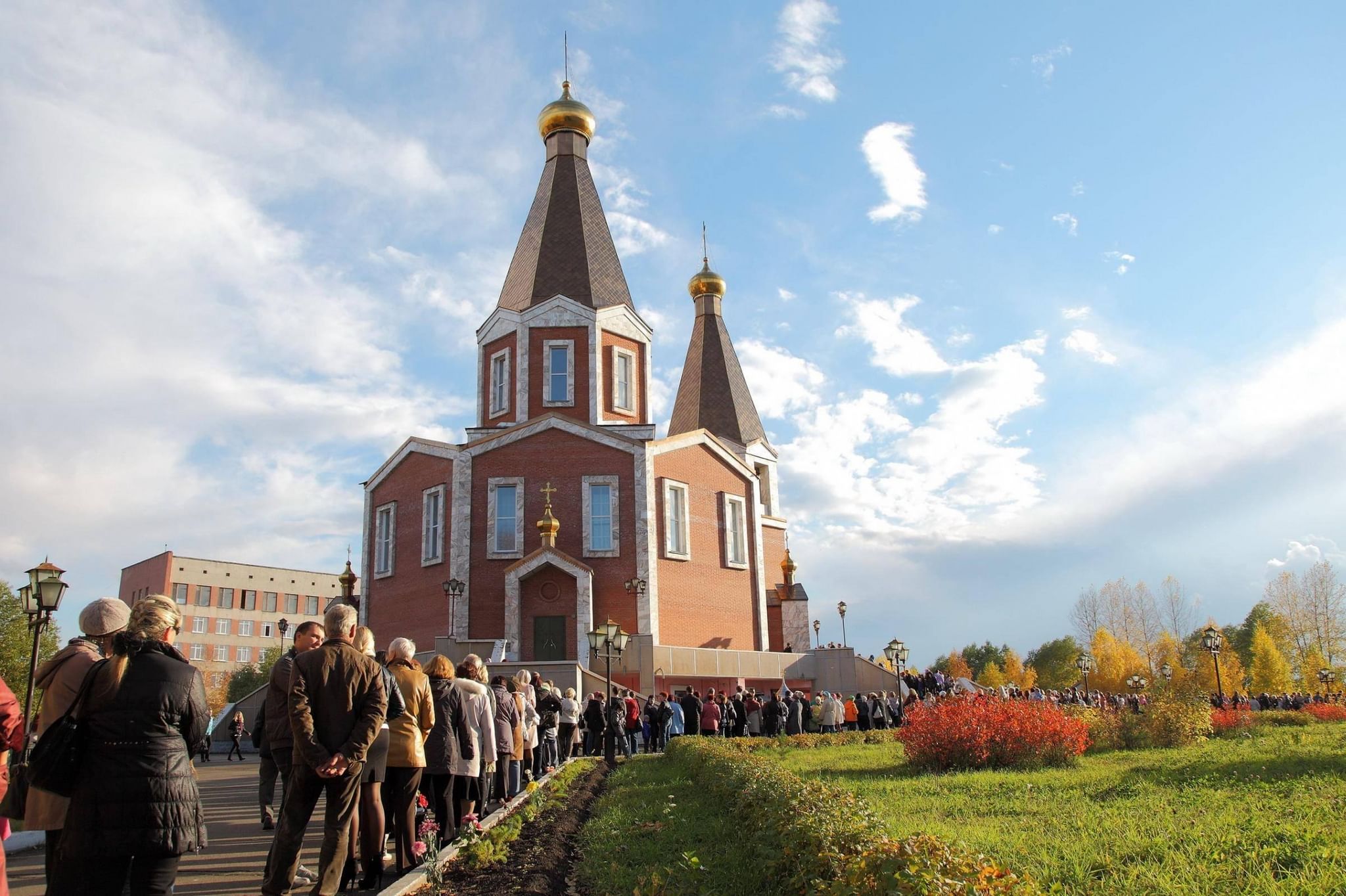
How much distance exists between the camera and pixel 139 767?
4402 millimetres

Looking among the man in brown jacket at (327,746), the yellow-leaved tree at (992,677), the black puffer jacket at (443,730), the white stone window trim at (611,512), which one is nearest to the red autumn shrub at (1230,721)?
the black puffer jacket at (443,730)

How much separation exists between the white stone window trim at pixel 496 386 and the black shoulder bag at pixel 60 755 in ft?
95.2

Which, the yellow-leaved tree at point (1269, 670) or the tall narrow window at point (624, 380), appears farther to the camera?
the yellow-leaved tree at point (1269, 670)

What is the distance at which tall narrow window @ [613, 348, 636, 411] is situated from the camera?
110 ft

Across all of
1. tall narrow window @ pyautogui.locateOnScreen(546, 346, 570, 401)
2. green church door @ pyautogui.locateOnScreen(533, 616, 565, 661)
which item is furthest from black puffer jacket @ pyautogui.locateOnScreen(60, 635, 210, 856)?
tall narrow window @ pyautogui.locateOnScreen(546, 346, 570, 401)

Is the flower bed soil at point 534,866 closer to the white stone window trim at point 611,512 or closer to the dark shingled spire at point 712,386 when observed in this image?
the white stone window trim at point 611,512

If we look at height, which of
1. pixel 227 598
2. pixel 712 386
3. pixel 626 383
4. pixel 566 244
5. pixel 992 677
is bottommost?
pixel 992 677

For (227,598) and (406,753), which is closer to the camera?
(406,753)

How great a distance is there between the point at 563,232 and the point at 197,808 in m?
30.9

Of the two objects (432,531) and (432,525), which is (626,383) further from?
(432,531)

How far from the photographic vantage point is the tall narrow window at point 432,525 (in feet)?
101

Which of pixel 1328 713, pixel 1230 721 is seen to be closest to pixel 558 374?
pixel 1230 721

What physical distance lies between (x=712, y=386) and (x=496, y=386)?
12.3 m

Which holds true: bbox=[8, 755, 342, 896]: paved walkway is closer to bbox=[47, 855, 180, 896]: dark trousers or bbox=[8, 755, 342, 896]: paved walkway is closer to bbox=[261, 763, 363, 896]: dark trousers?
bbox=[261, 763, 363, 896]: dark trousers
